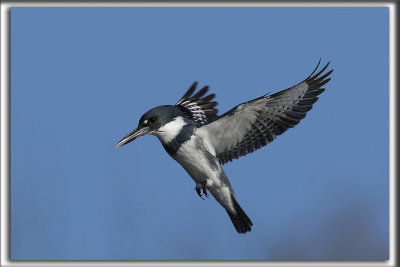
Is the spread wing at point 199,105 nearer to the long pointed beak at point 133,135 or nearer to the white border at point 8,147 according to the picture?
the long pointed beak at point 133,135

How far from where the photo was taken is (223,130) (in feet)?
15.0

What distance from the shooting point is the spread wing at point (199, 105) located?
16.9ft

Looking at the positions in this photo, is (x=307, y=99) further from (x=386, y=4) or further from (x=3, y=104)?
(x=3, y=104)

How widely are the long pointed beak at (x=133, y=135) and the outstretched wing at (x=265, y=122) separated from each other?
39cm

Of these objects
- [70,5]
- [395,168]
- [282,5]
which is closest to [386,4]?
[282,5]

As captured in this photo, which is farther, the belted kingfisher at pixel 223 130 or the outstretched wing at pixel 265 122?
the outstretched wing at pixel 265 122

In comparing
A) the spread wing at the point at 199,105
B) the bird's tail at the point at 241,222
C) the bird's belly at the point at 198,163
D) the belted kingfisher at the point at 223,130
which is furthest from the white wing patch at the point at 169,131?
the bird's tail at the point at 241,222

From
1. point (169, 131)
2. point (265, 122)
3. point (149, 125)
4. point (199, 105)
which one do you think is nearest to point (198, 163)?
point (169, 131)

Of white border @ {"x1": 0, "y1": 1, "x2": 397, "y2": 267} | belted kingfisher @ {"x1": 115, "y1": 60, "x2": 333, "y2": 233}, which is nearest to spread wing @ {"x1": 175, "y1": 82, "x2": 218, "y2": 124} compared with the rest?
belted kingfisher @ {"x1": 115, "y1": 60, "x2": 333, "y2": 233}

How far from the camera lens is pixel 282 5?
13.6 ft

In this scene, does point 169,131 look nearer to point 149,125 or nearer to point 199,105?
point 149,125

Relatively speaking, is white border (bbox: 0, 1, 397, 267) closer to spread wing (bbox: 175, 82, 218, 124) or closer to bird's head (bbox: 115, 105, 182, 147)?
bird's head (bbox: 115, 105, 182, 147)

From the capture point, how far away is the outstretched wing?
4562mm

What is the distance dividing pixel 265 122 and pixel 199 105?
0.80 meters
